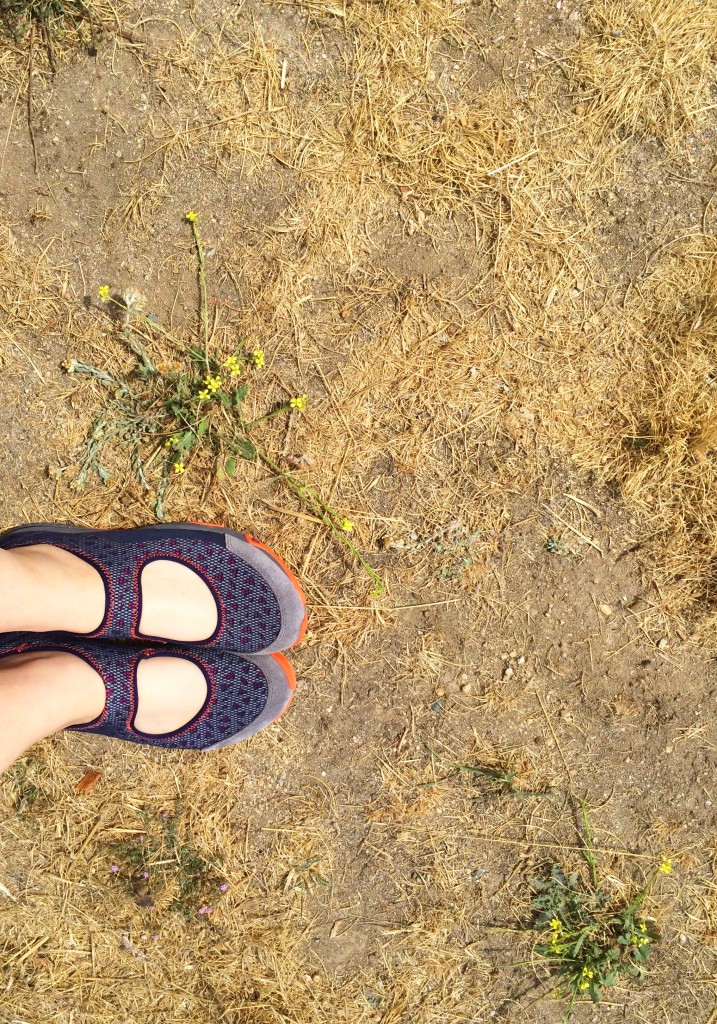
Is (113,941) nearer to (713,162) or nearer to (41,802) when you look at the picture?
(41,802)

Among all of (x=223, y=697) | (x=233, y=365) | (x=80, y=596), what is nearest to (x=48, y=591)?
(x=80, y=596)

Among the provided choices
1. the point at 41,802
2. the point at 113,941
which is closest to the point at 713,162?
the point at 41,802

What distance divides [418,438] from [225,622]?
913 millimetres

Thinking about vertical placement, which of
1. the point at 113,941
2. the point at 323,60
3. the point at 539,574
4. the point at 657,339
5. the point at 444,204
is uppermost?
the point at 323,60

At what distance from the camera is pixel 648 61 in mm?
2246

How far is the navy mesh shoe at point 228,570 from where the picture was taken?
230cm

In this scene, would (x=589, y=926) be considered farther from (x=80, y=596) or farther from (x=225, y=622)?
(x=80, y=596)

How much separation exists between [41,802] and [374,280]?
221cm

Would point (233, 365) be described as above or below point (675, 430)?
above

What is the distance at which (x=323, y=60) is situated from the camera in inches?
90.8

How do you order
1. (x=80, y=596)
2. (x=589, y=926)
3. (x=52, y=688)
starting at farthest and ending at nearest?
(x=589, y=926) → (x=80, y=596) → (x=52, y=688)

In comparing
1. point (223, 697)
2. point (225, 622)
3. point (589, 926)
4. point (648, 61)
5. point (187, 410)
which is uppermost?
point (648, 61)

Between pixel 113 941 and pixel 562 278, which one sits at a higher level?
pixel 562 278

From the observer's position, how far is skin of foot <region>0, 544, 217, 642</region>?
6.41 feet
